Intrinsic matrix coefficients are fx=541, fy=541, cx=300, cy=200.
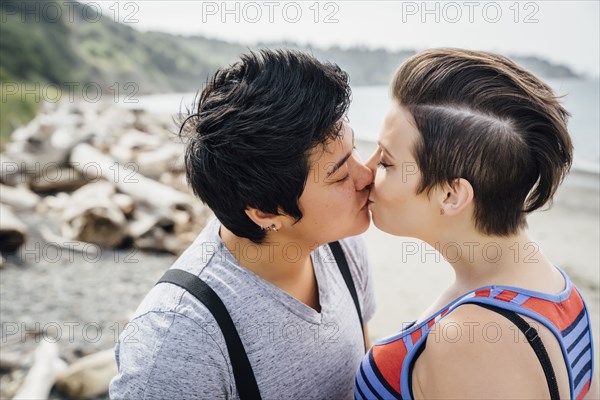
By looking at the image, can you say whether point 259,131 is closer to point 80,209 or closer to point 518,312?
point 518,312

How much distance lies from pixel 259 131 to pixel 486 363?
1.06m

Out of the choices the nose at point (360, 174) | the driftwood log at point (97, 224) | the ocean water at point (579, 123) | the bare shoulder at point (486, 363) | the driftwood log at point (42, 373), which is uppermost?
the nose at point (360, 174)

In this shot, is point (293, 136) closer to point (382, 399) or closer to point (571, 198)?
point (382, 399)

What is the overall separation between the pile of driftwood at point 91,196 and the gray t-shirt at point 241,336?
7.42 feet

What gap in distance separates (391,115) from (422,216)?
39 centimetres

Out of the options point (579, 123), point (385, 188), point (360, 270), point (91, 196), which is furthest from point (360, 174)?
point (579, 123)

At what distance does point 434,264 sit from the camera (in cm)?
706

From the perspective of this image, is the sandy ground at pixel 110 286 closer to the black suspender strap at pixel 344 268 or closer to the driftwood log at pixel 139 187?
the driftwood log at pixel 139 187

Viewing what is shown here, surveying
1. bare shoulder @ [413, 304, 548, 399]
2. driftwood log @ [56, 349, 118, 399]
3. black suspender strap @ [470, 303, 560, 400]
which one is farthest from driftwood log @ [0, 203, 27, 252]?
black suspender strap @ [470, 303, 560, 400]

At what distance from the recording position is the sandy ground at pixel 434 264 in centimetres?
569

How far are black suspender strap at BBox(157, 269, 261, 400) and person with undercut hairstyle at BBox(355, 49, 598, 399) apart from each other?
1.32ft

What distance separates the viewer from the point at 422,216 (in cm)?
196

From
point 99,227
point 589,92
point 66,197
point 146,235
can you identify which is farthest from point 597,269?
point 589,92

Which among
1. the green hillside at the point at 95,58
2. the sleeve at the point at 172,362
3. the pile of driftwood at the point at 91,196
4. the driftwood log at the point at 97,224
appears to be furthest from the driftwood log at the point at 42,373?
the green hillside at the point at 95,58
